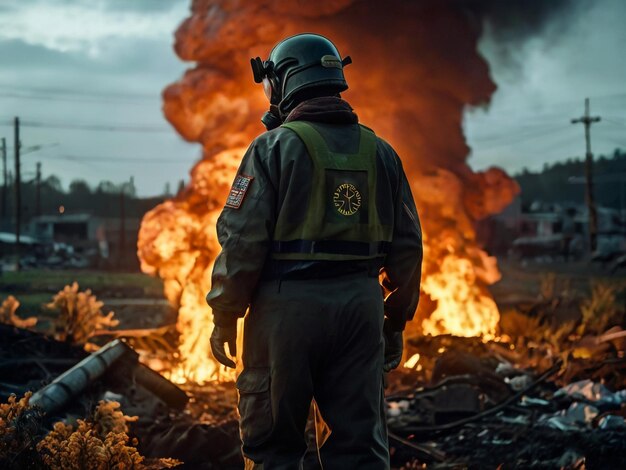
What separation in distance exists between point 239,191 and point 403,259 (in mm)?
958

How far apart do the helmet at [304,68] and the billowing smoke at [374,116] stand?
618 cm

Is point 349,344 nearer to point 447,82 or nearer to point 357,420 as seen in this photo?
point 357,420

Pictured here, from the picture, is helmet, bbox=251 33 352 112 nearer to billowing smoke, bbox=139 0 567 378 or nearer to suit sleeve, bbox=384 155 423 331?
suit sleeve, bbox=384 155 423 331

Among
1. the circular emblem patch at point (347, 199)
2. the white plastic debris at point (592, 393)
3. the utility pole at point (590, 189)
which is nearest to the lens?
the circular emblem patch at point (347, 199)

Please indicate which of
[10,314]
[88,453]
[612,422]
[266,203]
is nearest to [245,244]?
[266,203]

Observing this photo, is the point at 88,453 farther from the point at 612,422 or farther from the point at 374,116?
the point at 374,116

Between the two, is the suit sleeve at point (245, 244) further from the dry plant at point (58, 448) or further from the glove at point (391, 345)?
the dry plant at point (58, 448)

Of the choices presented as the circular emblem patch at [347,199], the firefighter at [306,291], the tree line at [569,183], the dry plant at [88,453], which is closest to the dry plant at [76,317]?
the dry plant at [88,453]

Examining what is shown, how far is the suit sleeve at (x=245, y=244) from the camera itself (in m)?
3.79

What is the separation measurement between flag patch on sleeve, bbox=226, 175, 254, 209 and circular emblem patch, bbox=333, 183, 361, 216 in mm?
421

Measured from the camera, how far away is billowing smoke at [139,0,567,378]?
36.3 feet

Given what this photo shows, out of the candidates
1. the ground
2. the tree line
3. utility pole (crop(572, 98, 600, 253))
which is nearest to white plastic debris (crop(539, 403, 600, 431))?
the ground

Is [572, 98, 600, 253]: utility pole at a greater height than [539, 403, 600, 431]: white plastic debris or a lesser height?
greater

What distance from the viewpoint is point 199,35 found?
476 inches
